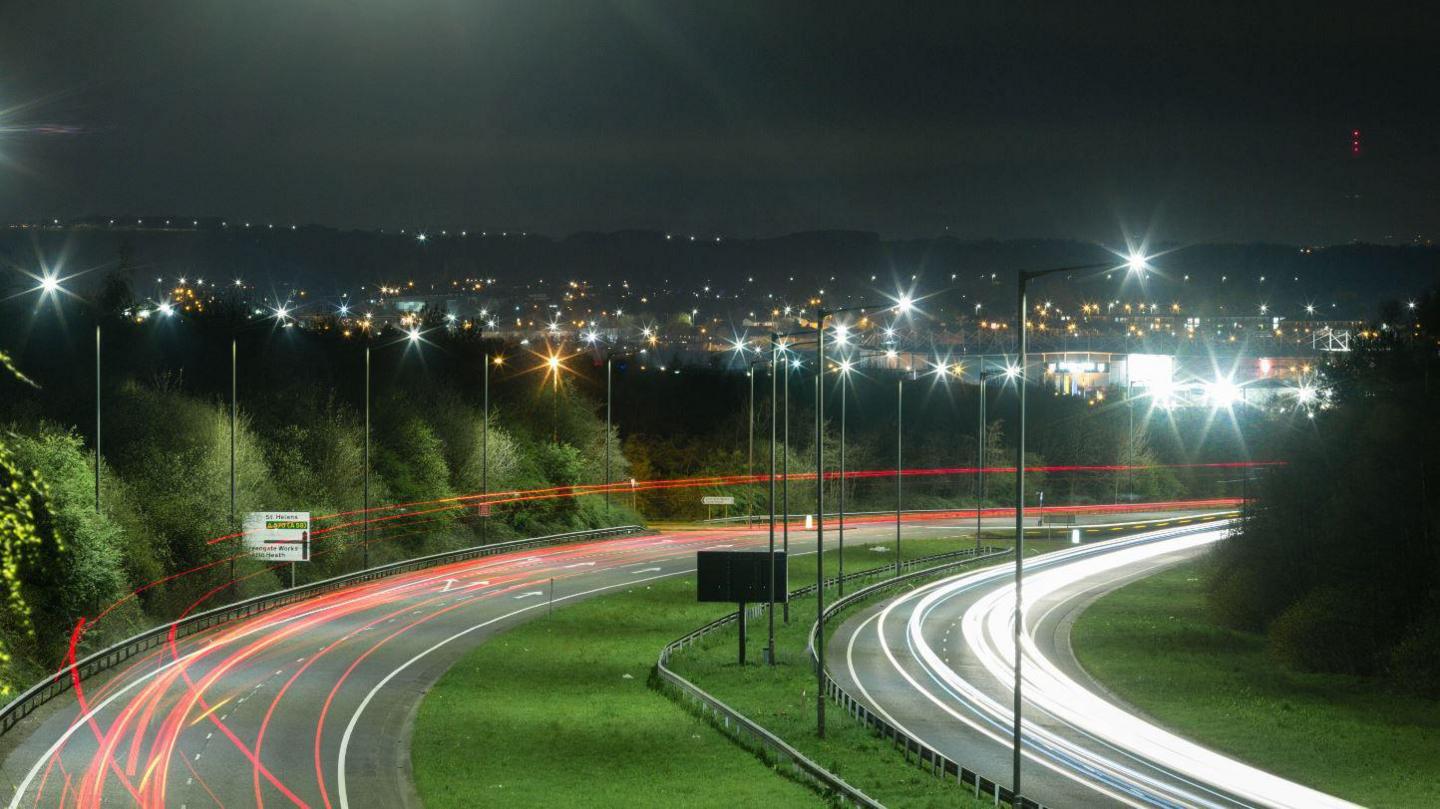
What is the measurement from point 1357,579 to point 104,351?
64894 millimetres

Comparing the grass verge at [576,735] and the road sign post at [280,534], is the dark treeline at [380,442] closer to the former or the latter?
the road sign post at [280,534]

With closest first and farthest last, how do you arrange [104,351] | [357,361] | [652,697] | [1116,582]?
[652,697]
[1116,582]
[104,351]
[357,361]

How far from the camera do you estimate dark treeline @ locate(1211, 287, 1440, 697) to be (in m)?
48.3

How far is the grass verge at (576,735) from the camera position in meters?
28.3

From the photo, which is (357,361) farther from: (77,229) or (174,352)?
(77,229)

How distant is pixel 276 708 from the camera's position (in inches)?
1447

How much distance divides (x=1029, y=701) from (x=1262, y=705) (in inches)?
273

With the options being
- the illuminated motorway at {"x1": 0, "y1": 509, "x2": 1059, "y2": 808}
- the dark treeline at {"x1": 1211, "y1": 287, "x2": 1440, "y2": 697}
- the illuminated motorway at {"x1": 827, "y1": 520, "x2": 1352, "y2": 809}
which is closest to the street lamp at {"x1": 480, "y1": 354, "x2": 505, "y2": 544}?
the illuminated motorway at {"x1": 0, "y1": 509, "x2": 1059, "y2": 808}

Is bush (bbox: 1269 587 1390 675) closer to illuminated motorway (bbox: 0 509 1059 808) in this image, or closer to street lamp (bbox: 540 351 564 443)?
illuminated motorway (bbox: 0 509 1059 808)

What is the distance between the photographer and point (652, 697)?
39.4 m

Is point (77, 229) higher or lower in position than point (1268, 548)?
higher

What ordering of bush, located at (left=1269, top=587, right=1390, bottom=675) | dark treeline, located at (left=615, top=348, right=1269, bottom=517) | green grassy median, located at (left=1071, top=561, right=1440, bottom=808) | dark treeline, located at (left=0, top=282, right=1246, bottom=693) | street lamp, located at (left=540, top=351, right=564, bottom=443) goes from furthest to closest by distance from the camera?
1. dark treeline, located at (left=615, top=348, right=1269, bottom=517)
2. street lamp, located at (left=540, top=351, right=564, bottom=443)
3. dark treeline, located at (left=0, top=282, right=1246, bottom=693)
4. bush, located at (left=1269, top=587, right=1390, bottom=675)
5. green grassy median, located at (left=1071, top=561, right=1440, bottom=808)

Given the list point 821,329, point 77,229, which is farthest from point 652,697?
point 77,229

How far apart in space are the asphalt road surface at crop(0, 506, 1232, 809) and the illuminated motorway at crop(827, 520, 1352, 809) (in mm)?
12513
